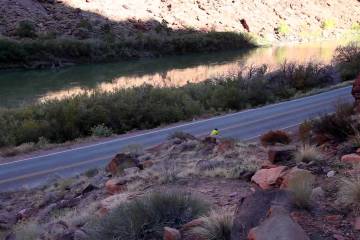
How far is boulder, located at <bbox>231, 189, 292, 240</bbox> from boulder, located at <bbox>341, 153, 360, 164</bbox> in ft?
6.61

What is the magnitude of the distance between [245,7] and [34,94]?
59.6 m

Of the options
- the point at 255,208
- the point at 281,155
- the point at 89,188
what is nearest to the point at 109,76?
the point at 89,188

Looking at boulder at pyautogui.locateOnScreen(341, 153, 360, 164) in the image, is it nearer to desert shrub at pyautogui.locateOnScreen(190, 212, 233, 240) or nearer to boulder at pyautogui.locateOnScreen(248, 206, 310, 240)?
desert shrub at pyautogui.locateOnScreen(190, 212, 233, 240)

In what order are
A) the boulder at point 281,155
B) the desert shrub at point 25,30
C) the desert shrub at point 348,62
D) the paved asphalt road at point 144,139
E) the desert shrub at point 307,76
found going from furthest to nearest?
the desert shrub at point 25,30, the desert shrub at point 348,62, the desert shrub at point 307,76, the paved asphalt road at point 144,139, the boulder at point 281,155

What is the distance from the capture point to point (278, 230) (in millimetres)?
4168

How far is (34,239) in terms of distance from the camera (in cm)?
636

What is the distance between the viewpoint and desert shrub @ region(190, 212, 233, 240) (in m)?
4.83

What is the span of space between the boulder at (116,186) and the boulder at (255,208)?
3.61m

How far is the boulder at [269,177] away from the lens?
617cm

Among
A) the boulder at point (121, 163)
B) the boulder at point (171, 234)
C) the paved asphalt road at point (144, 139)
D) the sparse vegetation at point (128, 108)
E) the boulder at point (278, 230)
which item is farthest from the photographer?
the sparse vegetation at point (128, 108)

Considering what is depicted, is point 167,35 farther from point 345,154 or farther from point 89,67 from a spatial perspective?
point 345,154

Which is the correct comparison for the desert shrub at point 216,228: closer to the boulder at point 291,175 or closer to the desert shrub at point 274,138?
the boulder at point 291,175

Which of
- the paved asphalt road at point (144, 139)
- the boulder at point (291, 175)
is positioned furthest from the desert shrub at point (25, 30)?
the boulder at point (291, 175)

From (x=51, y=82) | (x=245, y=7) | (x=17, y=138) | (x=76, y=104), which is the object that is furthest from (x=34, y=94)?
(x=245, y=7)
